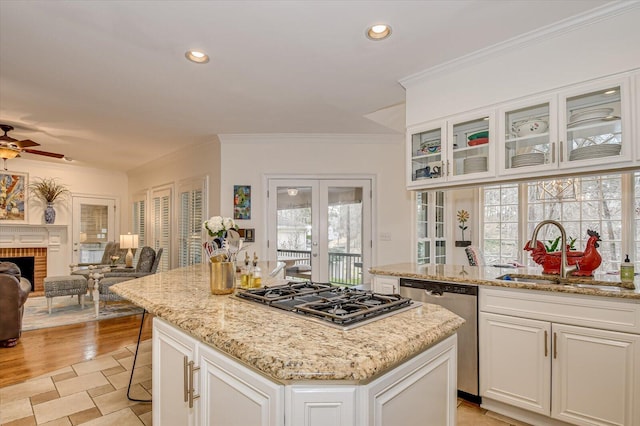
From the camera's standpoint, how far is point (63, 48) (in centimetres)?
258

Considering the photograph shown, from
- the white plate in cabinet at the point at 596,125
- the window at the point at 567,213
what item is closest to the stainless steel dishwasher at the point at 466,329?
the white plate in cabinet at the point at 596,125

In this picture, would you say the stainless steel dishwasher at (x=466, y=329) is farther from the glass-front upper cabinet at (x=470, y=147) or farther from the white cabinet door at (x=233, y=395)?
the white cabinet door at (x=233, y=395)

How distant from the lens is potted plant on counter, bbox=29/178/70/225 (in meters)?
6.70

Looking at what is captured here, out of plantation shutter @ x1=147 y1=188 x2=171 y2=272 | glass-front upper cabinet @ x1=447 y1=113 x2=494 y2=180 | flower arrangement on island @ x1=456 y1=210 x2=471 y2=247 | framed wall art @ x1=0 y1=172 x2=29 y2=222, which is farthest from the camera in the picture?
framed wall art @ x1=0 y1=172 x2=29 y2=222

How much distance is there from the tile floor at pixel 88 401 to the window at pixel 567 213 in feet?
10.4

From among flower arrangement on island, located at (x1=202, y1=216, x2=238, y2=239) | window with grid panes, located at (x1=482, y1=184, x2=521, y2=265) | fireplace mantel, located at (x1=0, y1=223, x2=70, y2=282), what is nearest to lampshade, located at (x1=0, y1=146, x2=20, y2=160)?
fireplace mantel, located at (x1=0, y1=223, x2=70, y2=282)

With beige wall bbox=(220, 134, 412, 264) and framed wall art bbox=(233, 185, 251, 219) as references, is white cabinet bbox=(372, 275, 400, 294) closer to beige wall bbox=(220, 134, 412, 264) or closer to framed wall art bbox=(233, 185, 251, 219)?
beige wall bbox=(220, 134, 412, 264)

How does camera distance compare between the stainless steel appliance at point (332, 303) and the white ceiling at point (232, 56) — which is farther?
the white ceiling at point (232, 56)

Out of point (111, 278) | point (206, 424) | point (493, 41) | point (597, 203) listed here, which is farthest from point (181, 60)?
point (597, 203)

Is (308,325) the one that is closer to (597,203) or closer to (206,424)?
(206,424)

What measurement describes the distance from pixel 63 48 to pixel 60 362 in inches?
107

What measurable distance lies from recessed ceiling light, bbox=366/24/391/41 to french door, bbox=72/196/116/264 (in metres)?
7.37

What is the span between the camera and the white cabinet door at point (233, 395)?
96 cm

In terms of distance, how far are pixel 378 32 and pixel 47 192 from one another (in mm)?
7275
